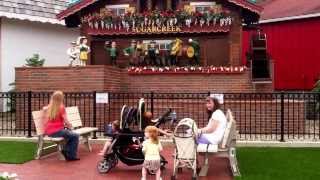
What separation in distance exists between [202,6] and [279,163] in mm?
9327

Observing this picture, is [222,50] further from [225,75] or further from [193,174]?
[193,174]

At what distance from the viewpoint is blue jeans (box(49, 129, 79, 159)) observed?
1207 cm

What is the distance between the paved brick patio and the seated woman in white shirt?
0.64m

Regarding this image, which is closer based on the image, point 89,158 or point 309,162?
point 309,162

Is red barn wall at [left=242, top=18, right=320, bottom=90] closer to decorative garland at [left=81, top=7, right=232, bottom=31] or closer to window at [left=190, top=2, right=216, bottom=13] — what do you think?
window at [left=190, top=2, right=216, bottom=13]

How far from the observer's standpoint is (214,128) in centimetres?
1041

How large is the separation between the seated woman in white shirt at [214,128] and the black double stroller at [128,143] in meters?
0.70

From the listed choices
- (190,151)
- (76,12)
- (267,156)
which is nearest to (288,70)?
(76,12)

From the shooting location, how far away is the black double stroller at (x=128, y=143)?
10641mm

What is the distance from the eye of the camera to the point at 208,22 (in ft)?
63.5

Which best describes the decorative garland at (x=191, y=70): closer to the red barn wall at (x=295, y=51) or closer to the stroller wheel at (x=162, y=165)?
the stroller wheel at (x=162, y=165)

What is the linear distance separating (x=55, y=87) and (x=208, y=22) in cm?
536

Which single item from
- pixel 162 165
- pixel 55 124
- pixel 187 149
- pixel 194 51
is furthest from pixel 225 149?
pixel 194 51

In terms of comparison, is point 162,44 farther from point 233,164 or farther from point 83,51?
point 233,164
